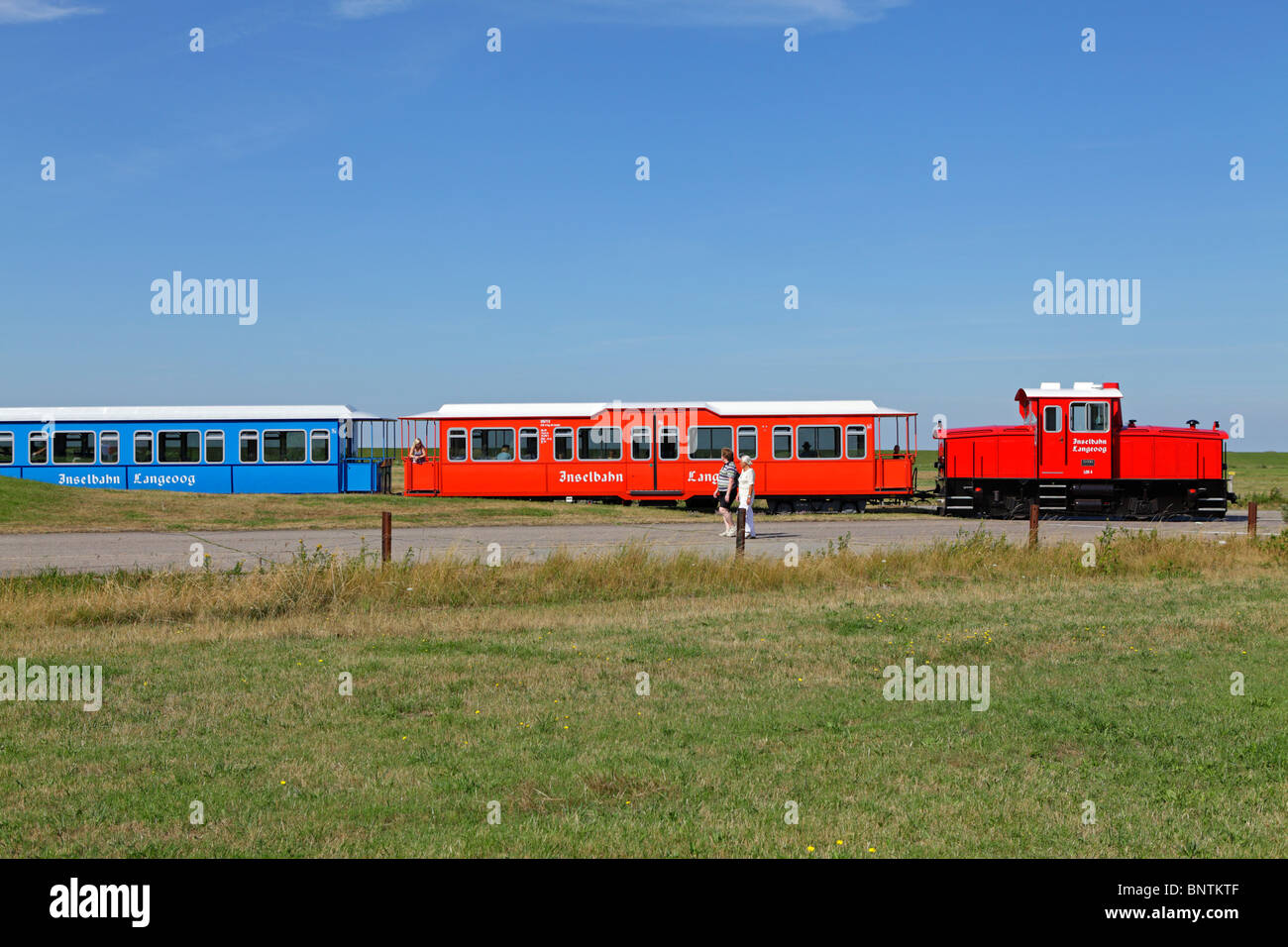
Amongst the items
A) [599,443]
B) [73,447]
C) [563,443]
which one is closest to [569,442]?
[563,443]

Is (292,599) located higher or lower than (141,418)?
lower

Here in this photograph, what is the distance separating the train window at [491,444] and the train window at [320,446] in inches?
191

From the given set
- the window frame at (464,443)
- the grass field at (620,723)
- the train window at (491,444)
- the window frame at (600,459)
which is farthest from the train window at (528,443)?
the grass field at (620,723)

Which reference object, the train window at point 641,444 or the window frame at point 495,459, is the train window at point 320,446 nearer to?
the window frame at point 495,459

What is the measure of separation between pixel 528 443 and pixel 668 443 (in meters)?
4.15

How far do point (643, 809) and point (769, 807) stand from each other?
66 cm

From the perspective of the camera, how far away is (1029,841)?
17.4ft

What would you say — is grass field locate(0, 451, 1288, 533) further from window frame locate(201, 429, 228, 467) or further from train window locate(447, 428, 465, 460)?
window frame locate(201, 429, 228, 467)

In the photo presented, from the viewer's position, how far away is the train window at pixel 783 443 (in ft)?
105

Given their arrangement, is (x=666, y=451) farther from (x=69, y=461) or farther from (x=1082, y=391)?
(x=69, y=461)

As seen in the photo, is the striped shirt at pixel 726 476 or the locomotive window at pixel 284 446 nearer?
the striped shirt at pixel 726 476

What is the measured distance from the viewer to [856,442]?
105ft
